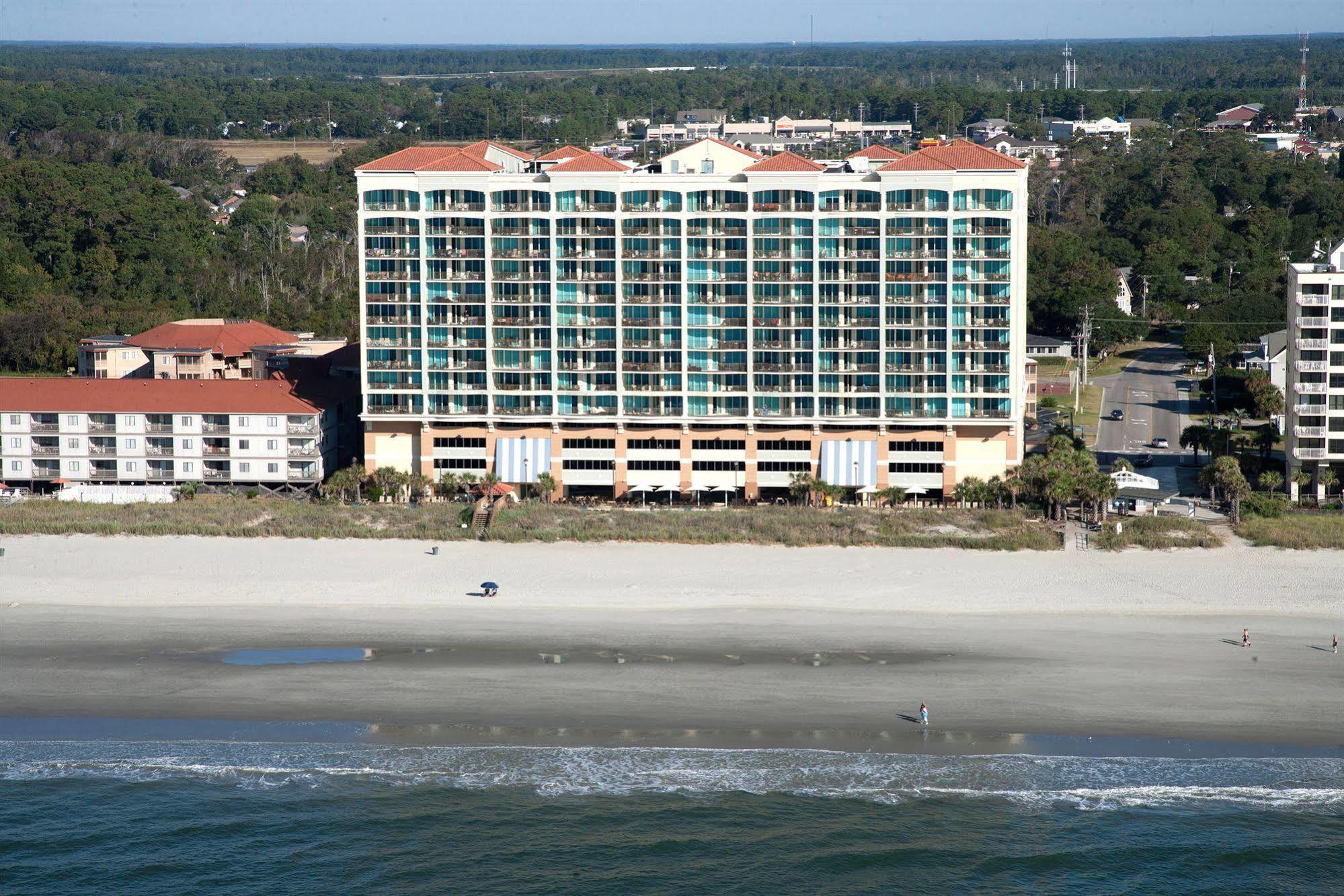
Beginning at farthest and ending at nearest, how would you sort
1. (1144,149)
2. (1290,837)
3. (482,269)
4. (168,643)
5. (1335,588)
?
(1144,149) → (482,269) → (1335,588) → (168,643) → (1290,837)

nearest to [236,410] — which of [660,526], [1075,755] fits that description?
[660,526]

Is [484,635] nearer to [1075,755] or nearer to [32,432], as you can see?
[1075,755]

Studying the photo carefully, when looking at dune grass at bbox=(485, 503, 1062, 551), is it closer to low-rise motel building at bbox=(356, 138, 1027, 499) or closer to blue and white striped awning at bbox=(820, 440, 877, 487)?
blue and white striped awning at bbox=(820, 440, 877, 487)

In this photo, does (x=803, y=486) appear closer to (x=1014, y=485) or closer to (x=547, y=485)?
(x=1014, y=485)

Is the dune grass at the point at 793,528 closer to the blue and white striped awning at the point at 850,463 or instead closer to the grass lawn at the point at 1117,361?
the blue and white striped awning at the point at 850,463

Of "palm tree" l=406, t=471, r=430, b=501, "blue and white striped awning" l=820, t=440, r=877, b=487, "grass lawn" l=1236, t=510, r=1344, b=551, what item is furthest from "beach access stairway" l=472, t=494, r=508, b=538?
"grass lawn" l=1236, t=510, r=1344, b=551

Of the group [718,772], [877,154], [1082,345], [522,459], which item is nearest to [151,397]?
[522,459]
